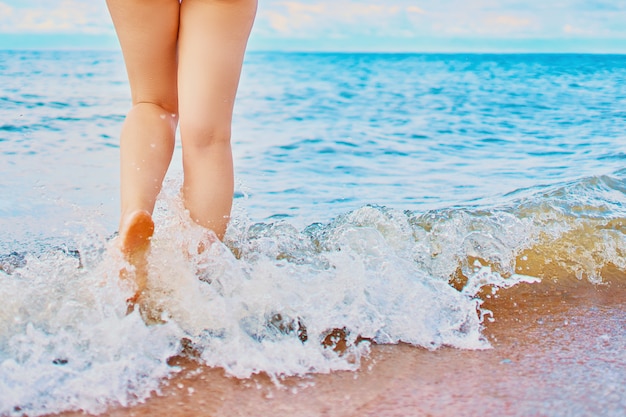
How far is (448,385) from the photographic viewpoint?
1.52 meters

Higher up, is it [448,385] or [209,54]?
[209,54]

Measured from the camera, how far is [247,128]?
7.30m

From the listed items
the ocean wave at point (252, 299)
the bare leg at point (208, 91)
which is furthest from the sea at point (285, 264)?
the bare leg at point (208, 91)

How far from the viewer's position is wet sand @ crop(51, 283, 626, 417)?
1402 millimetres

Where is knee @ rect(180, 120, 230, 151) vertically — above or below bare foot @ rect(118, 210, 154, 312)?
above

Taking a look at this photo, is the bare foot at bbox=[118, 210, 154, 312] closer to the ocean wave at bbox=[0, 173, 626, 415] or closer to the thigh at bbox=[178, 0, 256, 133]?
the ocean wave at bbox=[0, 173, 626, 415]

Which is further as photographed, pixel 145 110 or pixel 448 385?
pixel 145 110

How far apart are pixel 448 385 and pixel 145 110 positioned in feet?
3.41

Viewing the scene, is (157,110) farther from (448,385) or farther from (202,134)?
(448,385)

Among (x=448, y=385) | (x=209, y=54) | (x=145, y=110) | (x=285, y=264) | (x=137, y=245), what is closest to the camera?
(x=448, y=385)

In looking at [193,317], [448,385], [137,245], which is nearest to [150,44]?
[137,245]

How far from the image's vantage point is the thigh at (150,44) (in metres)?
1.75

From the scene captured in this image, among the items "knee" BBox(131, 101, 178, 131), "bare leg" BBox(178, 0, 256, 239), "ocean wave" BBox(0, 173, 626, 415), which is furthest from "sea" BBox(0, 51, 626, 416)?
"knee" BBox(131, 101, 178, 131)

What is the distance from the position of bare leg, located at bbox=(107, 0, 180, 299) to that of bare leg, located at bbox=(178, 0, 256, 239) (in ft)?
0.20
